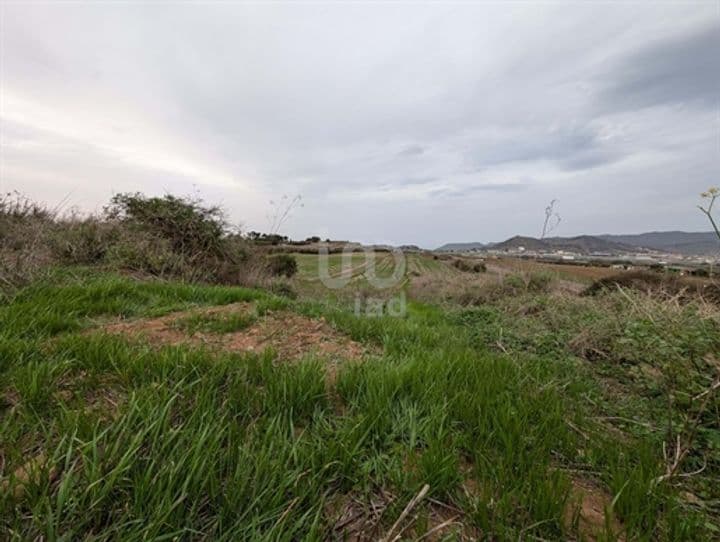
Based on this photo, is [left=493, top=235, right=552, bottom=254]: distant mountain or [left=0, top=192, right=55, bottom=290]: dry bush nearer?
[left=0, top=192, right=55, bottom=290]: dry bush

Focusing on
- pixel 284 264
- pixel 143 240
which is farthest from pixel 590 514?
pixel 284 264

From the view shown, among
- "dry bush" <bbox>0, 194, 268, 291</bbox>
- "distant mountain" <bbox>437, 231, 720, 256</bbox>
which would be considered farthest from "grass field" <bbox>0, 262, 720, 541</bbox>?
"dry bush" <bbox>0, 194, 268, 291</bbox>

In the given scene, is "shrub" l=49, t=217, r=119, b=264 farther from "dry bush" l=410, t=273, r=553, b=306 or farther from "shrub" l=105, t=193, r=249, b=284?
"dry bush" l=410, t=273, r=553, b=306

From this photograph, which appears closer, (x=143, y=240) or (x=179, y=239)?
(x=143, y=240)

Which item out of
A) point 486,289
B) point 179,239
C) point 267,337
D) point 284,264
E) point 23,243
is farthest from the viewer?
point 284,264

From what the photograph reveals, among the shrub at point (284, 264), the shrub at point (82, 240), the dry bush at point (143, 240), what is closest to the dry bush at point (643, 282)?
the dry bush at point (143, 240)

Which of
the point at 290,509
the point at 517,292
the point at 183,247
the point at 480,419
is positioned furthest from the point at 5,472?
the point at 517,292

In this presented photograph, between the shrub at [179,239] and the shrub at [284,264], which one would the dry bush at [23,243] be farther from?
the shrub at [284,264]

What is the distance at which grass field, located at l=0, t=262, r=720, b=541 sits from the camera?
949 mm

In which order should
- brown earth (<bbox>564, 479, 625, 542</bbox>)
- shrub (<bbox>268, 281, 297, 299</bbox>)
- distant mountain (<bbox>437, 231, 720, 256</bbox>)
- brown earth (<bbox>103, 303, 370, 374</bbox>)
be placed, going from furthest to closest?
shrub (<bbox>268, 281, 297, 299</bbox>) < distant mountain (<bbox>437, 231, 720, 256</bbox>) < brown earth (<bbox>103, 303, 370, 374</bbox>) < brown earth (<bbox>564, 479, 625, 542</bbox>)

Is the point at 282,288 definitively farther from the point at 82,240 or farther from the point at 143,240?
the point at 82,240

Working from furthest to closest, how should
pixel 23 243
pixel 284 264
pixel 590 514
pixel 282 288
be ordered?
1. pixel 284 264
2. pixel 282 288
3. pixel 23 243
4. pixel 590 514

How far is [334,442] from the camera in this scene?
4.26 feet

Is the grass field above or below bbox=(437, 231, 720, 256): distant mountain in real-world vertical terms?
below
